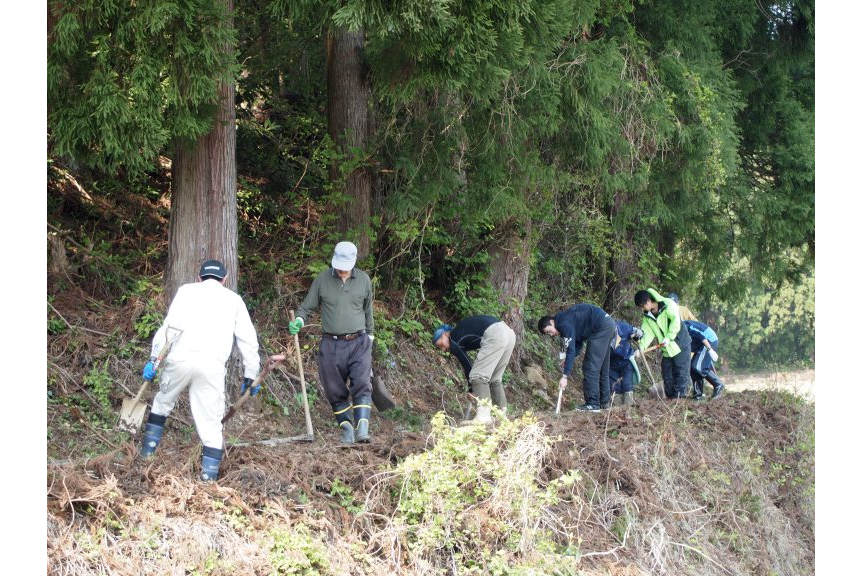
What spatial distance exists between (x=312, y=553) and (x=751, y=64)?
13526 millimetres

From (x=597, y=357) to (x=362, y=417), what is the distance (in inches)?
175

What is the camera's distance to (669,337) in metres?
14.0

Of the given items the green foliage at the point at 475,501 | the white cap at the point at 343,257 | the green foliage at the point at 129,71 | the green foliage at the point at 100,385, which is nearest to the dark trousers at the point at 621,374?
the green foliage at the point at 475,501

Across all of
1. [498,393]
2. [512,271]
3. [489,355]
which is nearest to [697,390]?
[512,271]

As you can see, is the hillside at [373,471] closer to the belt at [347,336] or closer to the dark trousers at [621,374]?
the dark trousers at [621,374]

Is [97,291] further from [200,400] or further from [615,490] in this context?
[615,490]

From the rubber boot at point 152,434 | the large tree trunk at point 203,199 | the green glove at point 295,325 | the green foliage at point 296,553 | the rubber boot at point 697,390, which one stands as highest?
the large tree trunk at point 203,199

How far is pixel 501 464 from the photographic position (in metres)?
8.70

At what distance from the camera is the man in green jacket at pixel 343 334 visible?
9.81 metres

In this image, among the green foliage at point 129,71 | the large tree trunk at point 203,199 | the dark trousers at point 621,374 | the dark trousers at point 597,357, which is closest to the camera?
the green foliage at point 129,71

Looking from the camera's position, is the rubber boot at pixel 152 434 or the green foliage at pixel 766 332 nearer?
the rubber boot at pixel 152 434

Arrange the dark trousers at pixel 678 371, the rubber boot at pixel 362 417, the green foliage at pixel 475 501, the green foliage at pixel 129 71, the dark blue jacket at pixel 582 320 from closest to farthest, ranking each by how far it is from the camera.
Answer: the green foliage at pixel 475 501, the green foliage at pixel 129 71, the rubber boot at pixel 362 417, the dark blue jacket at pixel 582 320, the dark trousers at pixel 678 371

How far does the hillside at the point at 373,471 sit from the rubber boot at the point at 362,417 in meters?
0.18

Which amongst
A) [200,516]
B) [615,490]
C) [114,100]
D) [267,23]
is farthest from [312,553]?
[267,23]
